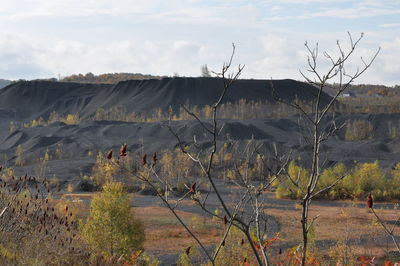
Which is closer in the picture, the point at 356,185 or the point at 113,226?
the point at 113,226

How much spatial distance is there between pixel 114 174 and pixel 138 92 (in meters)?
61.9

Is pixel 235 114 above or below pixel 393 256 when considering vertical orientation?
above

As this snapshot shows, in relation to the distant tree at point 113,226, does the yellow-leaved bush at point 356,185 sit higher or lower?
lower

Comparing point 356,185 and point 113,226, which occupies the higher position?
point 113,226

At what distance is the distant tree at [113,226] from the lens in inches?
701

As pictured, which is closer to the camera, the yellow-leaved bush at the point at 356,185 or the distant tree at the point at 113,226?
the distant tree at the point at 113,226

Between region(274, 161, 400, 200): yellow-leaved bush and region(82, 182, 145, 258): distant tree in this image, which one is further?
region(274, 161, 400, 200): yellow-leaved bush

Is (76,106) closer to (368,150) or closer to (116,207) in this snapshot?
(368,150)

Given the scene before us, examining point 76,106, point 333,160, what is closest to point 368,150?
point 333,160

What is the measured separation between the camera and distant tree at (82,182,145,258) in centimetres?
1781

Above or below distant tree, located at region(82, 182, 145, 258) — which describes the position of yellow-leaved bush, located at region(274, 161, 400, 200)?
below

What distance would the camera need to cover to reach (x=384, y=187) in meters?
46.0

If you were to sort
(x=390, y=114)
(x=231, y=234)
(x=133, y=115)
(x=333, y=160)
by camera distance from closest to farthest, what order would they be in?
(x=231, y=234) < (x=333, y=160) < (x=390, y=114) < (x=133, y=115)

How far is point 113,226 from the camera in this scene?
18.3 metres
